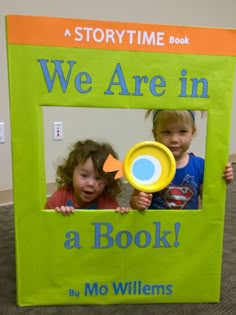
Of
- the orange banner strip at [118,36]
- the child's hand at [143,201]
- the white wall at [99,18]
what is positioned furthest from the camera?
the white wall at [99,18]

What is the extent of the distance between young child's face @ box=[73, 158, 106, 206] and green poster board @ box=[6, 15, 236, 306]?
0.45ft

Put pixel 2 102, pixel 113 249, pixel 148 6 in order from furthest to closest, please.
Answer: pixel 148 6, pixel 2 102, pixel 113 249

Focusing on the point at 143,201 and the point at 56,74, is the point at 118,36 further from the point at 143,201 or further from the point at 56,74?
the point at 143,201

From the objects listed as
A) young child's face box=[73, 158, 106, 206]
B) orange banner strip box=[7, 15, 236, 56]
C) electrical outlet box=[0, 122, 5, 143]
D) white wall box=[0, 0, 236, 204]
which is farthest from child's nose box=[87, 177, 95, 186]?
electrical outlet box=[0, 122, 5, 143]

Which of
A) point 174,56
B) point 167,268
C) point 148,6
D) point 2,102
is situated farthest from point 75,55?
point 148,6

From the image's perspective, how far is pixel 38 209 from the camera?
37.9 inches

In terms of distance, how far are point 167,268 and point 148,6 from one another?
1.78m

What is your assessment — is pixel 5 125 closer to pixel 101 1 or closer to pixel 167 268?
pixel 101 1

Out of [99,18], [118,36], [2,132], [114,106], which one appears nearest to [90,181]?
[114,106]

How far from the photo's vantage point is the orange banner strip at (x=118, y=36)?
863 millimetres

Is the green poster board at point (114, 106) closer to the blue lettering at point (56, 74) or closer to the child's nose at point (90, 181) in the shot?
the blue lettering at point (56, 74)

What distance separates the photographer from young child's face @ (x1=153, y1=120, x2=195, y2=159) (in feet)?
3.60

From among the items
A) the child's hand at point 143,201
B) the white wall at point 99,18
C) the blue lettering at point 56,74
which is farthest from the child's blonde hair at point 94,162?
the white wall at point 99,18

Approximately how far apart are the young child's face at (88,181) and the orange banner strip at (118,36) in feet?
1.23
